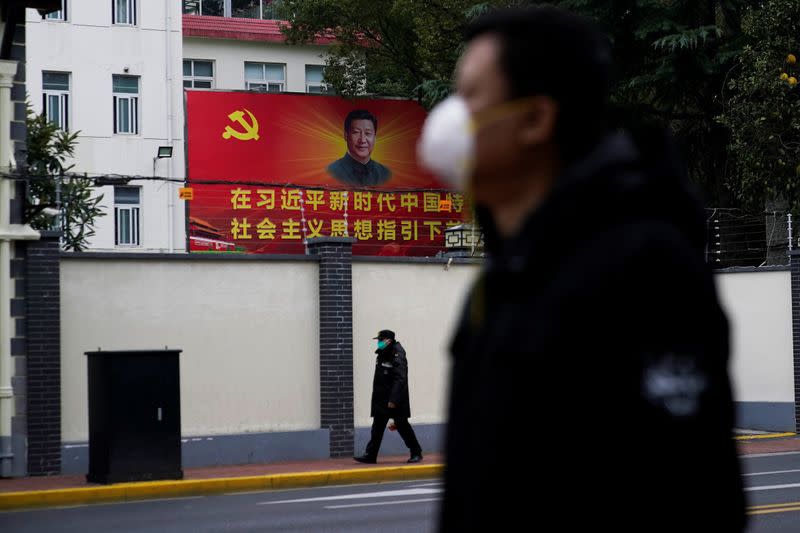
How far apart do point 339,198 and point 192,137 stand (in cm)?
426

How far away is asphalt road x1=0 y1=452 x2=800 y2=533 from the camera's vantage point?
41.3 feet

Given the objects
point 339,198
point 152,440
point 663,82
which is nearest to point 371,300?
point 152,440

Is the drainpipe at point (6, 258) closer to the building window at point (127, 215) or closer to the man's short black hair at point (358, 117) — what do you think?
the building window at point (127, 215)

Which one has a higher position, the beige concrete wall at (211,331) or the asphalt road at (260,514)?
the beige concrete wall at (211,331)

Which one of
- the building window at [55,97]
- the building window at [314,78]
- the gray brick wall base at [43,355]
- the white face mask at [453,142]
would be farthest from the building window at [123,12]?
the white face mask at [453,142]

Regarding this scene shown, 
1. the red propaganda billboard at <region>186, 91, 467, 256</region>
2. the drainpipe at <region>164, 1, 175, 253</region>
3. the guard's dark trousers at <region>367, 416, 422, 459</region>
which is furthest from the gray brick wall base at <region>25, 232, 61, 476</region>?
the drainpipe at <region>164, 1, 175, 253</region>

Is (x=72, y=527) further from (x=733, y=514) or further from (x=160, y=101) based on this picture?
(x=160, y=101)

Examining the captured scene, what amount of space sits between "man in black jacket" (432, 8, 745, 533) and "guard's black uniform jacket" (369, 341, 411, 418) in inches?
659

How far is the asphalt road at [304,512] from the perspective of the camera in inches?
496

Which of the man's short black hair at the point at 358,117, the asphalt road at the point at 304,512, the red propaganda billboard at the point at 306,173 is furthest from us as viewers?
the man's short black hair at the point at 358,117

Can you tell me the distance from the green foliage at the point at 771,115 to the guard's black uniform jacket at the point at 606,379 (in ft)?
77.2

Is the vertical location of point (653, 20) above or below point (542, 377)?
above

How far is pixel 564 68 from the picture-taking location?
2221mm

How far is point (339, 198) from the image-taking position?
38625 mm
